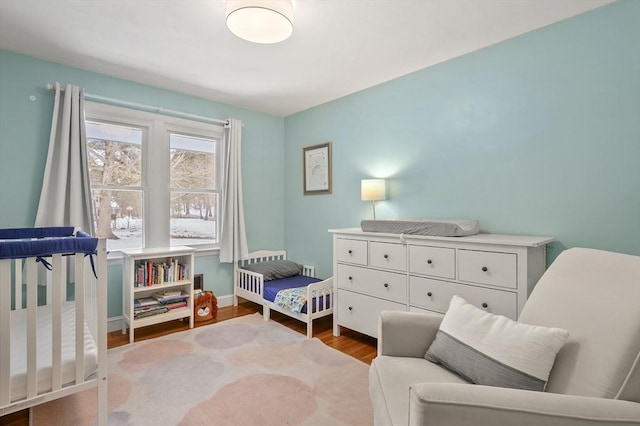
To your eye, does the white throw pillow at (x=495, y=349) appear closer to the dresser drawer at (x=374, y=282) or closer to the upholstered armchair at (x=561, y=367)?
the upholstered armchair at (x=561, y=367)

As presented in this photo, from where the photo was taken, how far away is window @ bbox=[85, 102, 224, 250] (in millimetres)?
3068

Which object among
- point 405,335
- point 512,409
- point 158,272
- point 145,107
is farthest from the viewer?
point 145,107

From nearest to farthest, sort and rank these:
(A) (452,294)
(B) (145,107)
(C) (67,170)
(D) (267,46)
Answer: (A) (452,294) → (D) (267,46) → (C) (67,170) → (B) (145,107)

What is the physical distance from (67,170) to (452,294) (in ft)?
10.6

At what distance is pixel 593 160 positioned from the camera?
201 centimetres

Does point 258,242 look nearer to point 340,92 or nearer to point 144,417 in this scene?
point 340,92

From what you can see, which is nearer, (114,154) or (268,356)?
(268,356)

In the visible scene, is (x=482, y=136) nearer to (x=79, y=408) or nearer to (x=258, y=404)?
(x=258, y=404)

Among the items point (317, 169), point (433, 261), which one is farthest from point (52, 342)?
point (317, 169)

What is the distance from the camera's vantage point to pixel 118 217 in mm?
3164

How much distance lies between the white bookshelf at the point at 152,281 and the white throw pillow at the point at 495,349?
2504 mm

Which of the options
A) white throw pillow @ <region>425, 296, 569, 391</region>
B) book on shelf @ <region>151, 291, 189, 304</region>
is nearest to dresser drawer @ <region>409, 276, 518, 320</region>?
white throw pillow @ <region>425, 296, 569, 391</region>

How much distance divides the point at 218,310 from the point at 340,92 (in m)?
2.83

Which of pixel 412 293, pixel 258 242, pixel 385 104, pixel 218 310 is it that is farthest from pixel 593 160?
pixel 218 310
